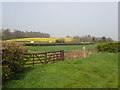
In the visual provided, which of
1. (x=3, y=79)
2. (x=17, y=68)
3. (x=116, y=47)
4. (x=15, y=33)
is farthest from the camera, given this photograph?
(x=15, y=33)

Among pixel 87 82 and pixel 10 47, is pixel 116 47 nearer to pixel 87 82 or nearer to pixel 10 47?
pixel 87 82

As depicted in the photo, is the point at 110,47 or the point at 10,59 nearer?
the point at 10,59

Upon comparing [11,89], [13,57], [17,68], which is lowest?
[11,89]

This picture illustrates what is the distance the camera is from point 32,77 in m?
6.22

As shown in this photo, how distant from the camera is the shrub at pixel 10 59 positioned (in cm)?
576

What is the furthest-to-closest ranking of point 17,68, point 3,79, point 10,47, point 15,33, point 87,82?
1. point 15,33
2. point 17,68
3. point 10,47
4. point 3,79
5. point 87,82

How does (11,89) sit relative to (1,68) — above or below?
below

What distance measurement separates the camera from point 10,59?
20.1 feet

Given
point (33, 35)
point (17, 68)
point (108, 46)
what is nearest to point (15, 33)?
point (33, 35)

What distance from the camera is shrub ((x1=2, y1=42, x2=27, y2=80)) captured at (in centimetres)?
576

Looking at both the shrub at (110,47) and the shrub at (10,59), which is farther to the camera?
the shrub at (110,47)

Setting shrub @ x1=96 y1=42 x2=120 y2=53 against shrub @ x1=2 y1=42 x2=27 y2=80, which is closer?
shrub @ x1=2 y1=42 x2=27 y2=80

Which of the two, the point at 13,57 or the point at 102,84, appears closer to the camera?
the point at 102,84

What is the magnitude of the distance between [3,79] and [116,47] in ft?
54.2
